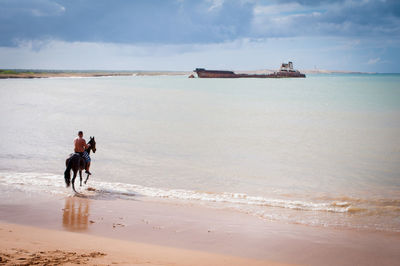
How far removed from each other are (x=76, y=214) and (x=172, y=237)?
265 centimetres

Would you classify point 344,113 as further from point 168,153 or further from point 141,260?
point 141,260

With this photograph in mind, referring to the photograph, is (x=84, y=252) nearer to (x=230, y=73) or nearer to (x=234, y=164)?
(x=234, y=164)

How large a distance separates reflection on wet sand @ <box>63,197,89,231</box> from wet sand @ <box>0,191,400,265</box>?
0.02 meters

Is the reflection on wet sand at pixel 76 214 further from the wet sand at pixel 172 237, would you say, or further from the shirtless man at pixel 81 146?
the shirtless man at pixel 81 146

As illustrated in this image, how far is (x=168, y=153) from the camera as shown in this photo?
53.7 ft

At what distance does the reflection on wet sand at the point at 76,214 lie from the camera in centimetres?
784

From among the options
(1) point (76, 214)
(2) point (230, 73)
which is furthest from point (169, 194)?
(2) point (230, 73)

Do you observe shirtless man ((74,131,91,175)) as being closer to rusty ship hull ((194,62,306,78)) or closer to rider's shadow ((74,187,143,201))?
rider's shadow ((74,187,143,201))

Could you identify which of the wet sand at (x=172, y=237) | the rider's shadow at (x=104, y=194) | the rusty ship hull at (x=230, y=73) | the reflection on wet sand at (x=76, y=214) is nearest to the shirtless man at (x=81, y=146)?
the rider's shadow at (x=104, y=194)

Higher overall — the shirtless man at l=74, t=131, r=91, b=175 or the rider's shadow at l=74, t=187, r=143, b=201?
the shirtless man at l=74, t=131, r=91, b=175

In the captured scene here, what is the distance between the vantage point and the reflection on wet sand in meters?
7.84

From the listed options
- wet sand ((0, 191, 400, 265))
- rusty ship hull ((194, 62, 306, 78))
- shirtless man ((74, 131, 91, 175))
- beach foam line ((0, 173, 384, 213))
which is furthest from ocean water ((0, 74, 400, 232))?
rusty ship hull ((194, 62, 306, 78))

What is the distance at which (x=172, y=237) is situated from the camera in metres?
7.38

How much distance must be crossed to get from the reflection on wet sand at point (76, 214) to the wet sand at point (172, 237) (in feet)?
0.07
